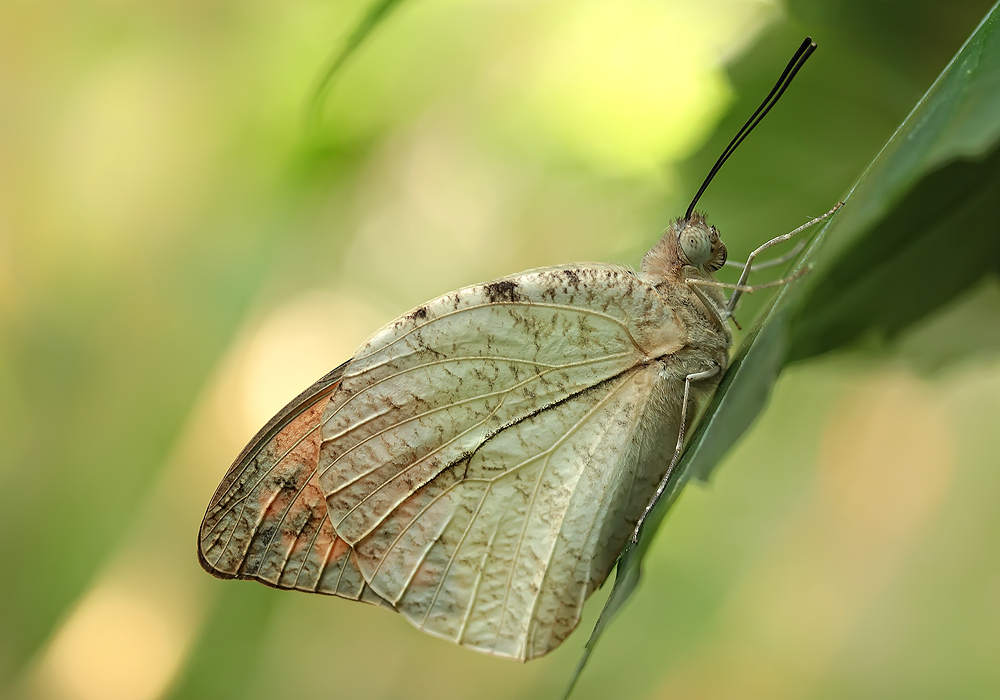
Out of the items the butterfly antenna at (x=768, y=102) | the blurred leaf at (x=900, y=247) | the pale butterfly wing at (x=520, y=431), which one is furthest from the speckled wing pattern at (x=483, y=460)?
the blurred leaf at (x=900, y=247)

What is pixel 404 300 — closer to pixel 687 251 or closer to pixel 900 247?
pixel 687 251

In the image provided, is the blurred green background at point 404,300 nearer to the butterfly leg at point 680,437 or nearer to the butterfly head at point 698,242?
the butterfly head at point 698,242

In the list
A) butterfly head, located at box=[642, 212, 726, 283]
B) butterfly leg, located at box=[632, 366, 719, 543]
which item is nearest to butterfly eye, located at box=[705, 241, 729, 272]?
butterfly head, located at box=[642, 212, 726, 283]

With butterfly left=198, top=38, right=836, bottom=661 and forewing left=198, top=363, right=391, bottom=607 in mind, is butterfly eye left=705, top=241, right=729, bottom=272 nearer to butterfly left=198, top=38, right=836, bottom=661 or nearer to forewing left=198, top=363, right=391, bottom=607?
butterfly left=198, top=38, right=836, bottom=661

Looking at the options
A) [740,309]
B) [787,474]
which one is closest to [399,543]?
[740,309]

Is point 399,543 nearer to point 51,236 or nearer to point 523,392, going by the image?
point 523,392

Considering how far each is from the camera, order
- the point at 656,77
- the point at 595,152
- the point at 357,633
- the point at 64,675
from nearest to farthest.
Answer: the point at 656,77 < the point at 595,152 < the point at 64,675 < the point at 357,633

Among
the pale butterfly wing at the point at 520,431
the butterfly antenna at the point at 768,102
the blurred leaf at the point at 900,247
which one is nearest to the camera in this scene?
the blurred leaf at the point at 900,247
